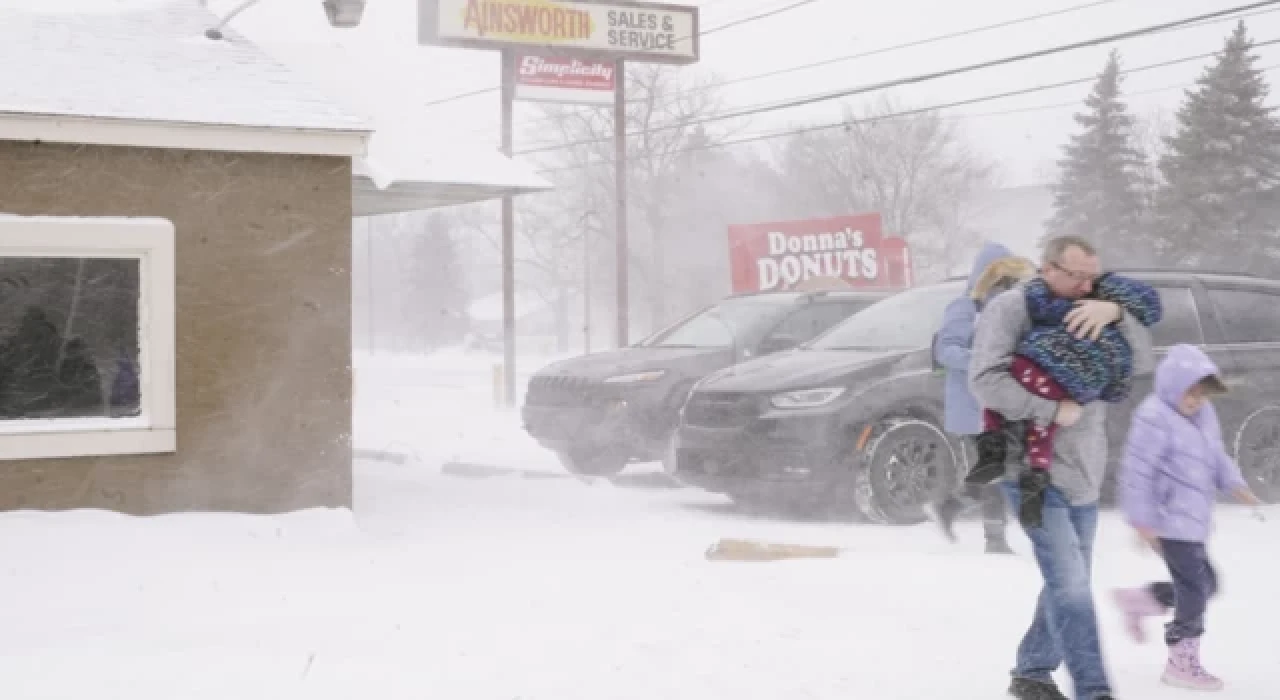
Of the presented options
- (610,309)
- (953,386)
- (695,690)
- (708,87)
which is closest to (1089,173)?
(708,87)

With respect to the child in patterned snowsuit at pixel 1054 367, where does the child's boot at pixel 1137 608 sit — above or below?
below

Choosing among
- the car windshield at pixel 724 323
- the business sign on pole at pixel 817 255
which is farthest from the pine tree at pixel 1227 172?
the car windshield at pixel 724 323

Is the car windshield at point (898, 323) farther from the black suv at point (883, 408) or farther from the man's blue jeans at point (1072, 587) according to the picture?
the man's blue jeans at point (1072, 587)

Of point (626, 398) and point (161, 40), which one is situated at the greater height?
point (161, 40)

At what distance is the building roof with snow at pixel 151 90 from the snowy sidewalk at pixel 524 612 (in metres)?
2.16

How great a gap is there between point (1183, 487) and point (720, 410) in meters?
4.70

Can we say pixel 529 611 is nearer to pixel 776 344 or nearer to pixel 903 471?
pixel 903 471

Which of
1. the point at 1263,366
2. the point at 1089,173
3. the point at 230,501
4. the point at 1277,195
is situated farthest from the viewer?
the point at 1089,173

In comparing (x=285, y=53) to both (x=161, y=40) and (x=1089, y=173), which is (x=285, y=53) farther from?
(x=1089, y=173)

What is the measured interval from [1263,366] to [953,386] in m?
3.62

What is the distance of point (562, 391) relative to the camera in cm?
1203

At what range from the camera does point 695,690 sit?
5.15 m

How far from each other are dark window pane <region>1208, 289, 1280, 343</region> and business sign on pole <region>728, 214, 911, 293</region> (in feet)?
40.4

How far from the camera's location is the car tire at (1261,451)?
9672 mm
